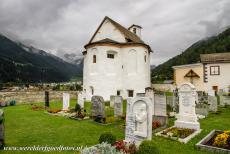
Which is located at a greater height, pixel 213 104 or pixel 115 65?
pixel 115 65

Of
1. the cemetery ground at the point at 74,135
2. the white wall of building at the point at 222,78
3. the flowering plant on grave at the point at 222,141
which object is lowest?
the cemetery ground at the point at 74,135

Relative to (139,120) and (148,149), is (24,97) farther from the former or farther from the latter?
(148,149)

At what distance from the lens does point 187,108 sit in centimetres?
1223

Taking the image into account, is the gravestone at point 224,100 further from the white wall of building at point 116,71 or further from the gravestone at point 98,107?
the gravestone at point 98,107

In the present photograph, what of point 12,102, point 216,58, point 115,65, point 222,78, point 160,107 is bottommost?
point 12,102

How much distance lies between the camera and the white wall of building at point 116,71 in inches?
1208

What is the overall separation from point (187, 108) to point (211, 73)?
2498cm

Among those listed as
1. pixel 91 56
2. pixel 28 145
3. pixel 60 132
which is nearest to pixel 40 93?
pixel 91 56

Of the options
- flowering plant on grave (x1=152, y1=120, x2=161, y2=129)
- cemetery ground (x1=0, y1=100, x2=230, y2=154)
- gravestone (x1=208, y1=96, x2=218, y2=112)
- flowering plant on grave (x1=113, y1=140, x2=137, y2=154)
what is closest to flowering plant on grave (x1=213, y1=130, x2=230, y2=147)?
cemetery ground (x1=0, y1=100, x2=230, y2=154)

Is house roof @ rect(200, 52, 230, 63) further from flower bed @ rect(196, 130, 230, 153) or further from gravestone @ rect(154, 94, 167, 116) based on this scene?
flower bed @ rect(196, 130, 230, 153)

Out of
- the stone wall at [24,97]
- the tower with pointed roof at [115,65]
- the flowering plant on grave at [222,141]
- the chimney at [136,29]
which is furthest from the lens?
the chimney at [136,29]

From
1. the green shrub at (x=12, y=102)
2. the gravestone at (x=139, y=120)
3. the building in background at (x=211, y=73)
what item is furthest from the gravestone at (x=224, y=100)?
the green shrub at (x=12, y=102)

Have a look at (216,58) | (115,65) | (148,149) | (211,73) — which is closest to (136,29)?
(115,65)

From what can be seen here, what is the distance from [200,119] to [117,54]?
65.0ft
